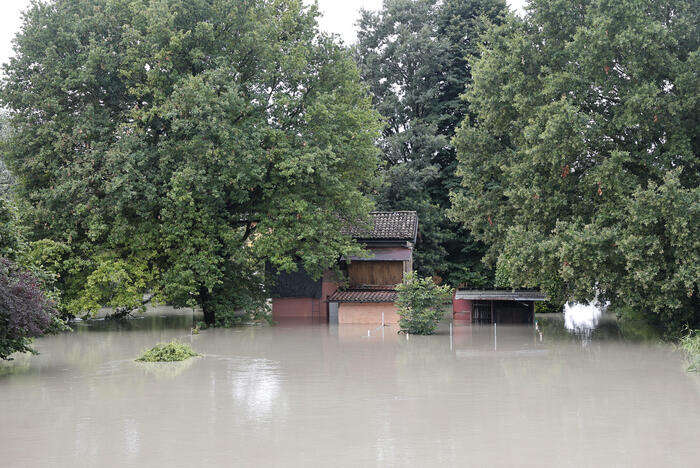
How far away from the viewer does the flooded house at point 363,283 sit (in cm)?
3278

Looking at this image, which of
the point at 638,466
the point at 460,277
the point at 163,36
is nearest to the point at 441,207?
the point at 460,277

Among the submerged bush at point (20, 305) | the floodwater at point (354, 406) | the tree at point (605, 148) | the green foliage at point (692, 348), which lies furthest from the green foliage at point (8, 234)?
the green foliage at point (692, 348)

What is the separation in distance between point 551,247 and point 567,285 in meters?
3.42

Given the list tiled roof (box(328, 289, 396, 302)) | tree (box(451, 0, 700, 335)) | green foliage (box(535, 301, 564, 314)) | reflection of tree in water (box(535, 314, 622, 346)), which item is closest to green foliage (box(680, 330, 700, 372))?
tree (box(451, 0, 700, 335))

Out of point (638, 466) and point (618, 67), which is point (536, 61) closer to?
point (618, 67)

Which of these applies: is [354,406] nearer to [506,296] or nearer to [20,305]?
[20,305]

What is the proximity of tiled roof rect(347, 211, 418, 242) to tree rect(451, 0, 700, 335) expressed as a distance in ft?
27.0

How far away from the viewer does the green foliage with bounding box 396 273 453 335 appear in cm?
2820

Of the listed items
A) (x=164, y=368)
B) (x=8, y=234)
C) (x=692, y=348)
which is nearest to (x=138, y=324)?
(x=164, y=368)

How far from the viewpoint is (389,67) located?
143 feet

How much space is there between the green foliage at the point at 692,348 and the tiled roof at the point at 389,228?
14499 mm

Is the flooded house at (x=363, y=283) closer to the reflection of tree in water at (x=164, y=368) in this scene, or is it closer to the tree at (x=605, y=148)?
Answer: the tree at (x=605, y=148)

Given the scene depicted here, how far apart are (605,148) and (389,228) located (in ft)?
41.8

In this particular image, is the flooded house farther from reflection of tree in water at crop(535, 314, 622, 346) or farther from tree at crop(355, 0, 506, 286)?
reflection of tree in water at crop(535, 314, 622, 346)
